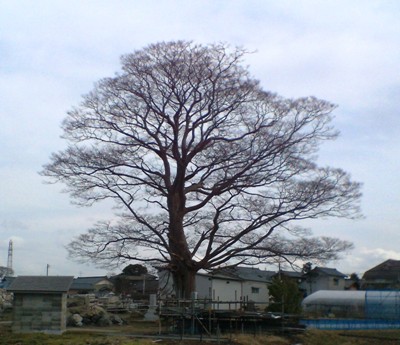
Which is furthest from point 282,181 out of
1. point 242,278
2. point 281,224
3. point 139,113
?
point 242,278

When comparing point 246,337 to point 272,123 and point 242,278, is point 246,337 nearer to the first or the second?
point 272,123

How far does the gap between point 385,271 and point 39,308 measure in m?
49.0

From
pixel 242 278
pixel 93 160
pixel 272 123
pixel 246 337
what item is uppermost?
pixel 272 123

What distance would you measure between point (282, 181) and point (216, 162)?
3423 millimetres

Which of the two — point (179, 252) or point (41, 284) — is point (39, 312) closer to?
point (41, 284)

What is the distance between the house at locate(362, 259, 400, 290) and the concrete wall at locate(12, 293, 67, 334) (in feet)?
139

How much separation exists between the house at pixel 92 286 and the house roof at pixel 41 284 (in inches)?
1729

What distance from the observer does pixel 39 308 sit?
88.7 feet

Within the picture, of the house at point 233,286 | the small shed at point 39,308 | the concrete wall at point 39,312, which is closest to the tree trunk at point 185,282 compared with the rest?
the small shed at point 39,308

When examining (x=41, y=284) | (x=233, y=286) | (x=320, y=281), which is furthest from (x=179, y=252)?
(x=320, y=281)

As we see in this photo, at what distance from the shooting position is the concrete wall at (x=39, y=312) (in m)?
26.8

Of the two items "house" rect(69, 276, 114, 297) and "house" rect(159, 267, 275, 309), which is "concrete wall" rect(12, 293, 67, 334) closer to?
"house" rect(159, 267, 275, 309)

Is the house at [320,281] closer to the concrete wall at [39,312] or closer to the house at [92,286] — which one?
the house at [92,286]

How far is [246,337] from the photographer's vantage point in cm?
2688
